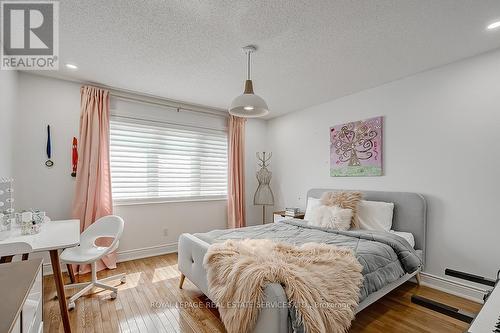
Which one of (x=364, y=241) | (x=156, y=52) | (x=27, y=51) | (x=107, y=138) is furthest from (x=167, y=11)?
(x=364, y=241)

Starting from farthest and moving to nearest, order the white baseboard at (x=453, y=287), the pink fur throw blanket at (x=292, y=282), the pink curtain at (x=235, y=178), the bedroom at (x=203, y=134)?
the pink curtain at (x=235, y=178) → the white baseboard at (x=453, y=287) → the bedroom at (x=203, y=134) → the pink fur throw blanket at (x=292, y=282)

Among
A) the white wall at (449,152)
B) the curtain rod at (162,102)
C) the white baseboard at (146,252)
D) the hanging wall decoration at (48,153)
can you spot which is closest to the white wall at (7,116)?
the hanging wall decoration at (48,153)

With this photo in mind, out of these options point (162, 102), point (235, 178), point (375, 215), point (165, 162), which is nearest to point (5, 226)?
point (165, 162)

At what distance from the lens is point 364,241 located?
2385 millimetres

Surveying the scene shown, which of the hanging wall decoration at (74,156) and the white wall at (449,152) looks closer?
the white wall at (449,152)

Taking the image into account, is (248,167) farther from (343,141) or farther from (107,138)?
(107,138)

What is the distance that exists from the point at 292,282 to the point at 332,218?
167cm

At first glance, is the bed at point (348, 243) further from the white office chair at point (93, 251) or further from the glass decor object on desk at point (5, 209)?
the glass decor object on desk at point (5, 209)

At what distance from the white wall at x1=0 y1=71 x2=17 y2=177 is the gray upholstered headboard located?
4301 mm

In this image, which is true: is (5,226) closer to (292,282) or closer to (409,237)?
(292,282)

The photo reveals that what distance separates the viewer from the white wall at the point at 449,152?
93.7 inches

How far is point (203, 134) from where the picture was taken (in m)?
4.32

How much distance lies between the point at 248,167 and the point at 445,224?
3194mm

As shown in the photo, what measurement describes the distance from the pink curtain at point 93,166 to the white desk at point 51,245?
33.1 inches
